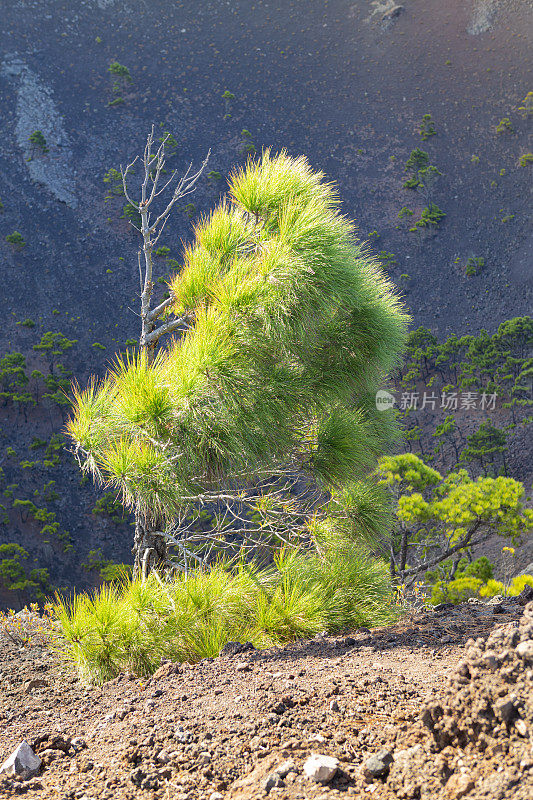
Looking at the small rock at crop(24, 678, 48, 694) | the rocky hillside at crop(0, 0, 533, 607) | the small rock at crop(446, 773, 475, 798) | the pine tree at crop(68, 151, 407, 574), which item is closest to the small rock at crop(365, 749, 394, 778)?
the small rock at crop(446, 773, 475, 798)

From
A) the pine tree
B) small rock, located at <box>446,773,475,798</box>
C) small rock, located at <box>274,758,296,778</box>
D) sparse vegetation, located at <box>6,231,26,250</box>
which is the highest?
sparse vegetation, located at <box>6,231,26,250</box>

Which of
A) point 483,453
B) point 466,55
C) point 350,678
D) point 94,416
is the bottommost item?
point 483,453

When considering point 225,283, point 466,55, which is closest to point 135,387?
point 225,283

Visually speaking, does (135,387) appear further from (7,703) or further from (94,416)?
(7,703)

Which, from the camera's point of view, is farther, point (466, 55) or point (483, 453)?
point (466, 55)

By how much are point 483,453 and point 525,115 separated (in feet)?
42.3

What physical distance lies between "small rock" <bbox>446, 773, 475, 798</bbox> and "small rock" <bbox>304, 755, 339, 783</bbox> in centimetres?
20

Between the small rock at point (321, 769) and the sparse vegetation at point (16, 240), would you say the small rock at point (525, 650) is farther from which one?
the sparse vegetation at point (16, 240)

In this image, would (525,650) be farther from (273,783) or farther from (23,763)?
(23,763)

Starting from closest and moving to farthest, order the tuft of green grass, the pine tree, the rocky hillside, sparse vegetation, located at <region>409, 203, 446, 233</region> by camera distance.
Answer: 1. the tuft of green grass
2. the pine tree
3. the rocky hillside
4. sparse vegetation, located at <region>409, 203, 446, 233</region>

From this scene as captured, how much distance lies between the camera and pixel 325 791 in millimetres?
1003

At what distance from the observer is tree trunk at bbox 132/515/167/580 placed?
9.50ft

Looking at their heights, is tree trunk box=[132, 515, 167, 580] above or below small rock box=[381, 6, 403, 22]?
below

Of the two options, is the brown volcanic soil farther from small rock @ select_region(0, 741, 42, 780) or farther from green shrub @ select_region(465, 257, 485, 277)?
green shrub @ select_region(465, 257, 485, 277)
